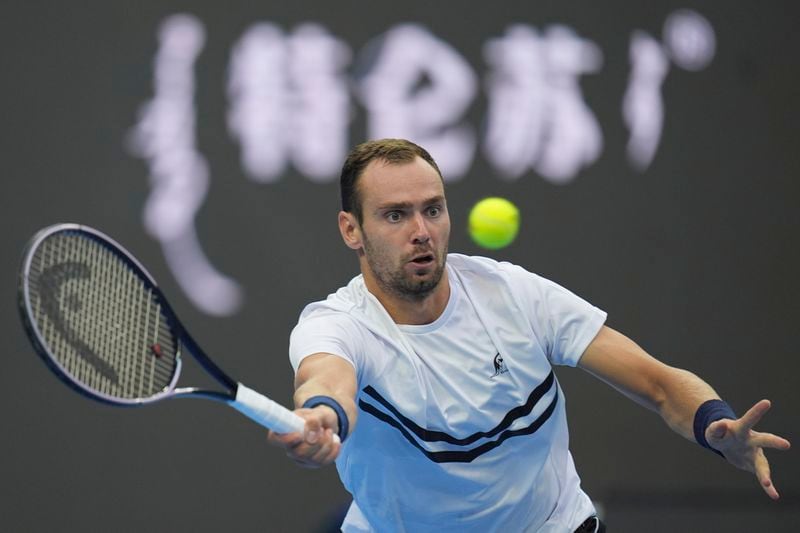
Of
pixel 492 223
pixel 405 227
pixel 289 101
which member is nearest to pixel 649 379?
pixel 405 227

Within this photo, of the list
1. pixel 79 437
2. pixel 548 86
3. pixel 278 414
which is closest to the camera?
pixel 278 414

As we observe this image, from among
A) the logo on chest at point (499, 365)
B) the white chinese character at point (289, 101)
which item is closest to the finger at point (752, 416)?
the logo on chest at point (499, 365)

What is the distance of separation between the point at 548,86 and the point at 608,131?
0.36 metres

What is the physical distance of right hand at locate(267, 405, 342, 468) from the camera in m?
2.41

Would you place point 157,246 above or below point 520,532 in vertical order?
above

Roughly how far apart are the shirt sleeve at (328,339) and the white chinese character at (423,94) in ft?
7.60

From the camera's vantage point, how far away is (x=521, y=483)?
316cm

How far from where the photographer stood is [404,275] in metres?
3.16

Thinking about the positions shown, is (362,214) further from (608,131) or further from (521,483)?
(608,131)

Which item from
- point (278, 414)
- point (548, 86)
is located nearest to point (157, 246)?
point (548, 86)

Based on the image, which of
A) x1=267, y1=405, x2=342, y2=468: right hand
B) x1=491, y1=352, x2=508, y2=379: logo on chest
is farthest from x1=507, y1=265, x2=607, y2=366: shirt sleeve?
x1=267, y1=405, x2=342, y2=468: right hand

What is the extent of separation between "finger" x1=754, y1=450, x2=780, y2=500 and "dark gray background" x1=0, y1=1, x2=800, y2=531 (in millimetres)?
2525

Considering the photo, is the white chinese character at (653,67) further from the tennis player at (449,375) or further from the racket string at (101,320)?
the racket string at (101,320)

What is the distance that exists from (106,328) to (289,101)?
110 inches
